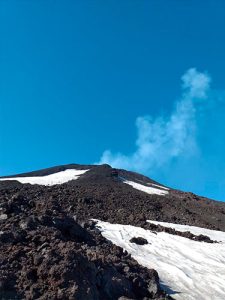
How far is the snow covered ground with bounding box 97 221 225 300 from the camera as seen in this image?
49.2 feet

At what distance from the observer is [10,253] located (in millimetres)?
11742

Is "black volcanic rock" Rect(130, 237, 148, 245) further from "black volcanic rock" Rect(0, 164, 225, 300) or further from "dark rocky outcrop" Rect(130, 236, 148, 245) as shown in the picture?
"black volcanic rock" Rect(0, 164, 225, 300)

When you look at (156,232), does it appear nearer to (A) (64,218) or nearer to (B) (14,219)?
(A) (64,218)

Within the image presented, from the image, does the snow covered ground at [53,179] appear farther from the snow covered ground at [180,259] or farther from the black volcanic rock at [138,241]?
the black volcanic rock at [138,241]

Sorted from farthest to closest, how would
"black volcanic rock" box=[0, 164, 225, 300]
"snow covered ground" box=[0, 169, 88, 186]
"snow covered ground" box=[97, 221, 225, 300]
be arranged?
1. "snow covered ground" box=[0, 169, 88, 186]
2. "snow covered ground" box=[97, 221, 225, 300]
3. "black volcanic rock" box=[0, 164, 225, 300]

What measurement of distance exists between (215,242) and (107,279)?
45.1 feet

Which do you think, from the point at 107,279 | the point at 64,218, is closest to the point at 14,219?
the point at 64,218

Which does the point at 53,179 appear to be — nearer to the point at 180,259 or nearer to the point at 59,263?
the point at 180,259

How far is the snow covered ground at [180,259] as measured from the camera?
14992mm

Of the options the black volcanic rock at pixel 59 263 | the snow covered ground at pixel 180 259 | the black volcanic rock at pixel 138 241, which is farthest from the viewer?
the black volcanic rock at pixel 138 241

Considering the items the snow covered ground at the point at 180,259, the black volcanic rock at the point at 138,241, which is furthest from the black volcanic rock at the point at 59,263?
the black volcanic rock at the point at 138,241

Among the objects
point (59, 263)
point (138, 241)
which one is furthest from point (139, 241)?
point (59, 263)

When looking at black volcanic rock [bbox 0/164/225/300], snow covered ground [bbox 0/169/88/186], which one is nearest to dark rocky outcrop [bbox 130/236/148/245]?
black volcanic rock [bbox 0/164/225/300]

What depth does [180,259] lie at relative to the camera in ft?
62.2
